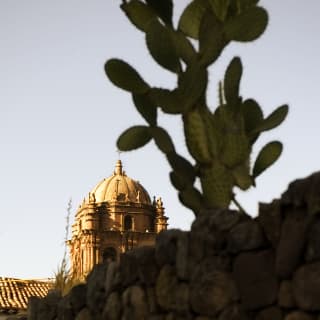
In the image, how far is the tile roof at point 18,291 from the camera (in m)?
21.6

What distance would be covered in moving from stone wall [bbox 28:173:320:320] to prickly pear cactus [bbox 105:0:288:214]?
3.02ft

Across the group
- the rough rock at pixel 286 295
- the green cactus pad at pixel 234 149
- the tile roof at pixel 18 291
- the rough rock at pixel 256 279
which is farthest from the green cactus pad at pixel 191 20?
the tile roof at pixel 18 291

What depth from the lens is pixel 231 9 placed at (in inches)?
238

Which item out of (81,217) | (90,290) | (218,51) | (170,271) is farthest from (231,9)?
(81,217)

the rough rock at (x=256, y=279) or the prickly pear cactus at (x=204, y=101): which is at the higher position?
the prickly pear cactus at (x=204, y=101)

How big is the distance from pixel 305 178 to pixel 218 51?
7.61 ft

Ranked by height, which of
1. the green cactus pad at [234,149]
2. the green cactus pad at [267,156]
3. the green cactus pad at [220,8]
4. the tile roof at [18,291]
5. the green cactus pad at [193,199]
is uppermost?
the tile roof at [18,291]

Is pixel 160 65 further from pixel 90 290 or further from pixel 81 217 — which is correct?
pixel 81 217

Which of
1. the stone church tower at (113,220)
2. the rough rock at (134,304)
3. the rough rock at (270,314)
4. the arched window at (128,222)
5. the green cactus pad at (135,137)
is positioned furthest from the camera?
the arched window at (128,222)

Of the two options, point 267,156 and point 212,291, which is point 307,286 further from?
point 267,156

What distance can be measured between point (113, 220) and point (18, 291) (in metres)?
21.5

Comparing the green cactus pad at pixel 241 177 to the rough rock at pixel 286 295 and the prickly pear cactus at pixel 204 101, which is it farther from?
the rough rock at pixel 286 295

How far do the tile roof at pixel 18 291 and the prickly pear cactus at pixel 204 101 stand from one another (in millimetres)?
16049

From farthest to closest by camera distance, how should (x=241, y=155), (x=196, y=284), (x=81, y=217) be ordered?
(x=81, y=217), (x=241, y=155), (x=196, y=284)
